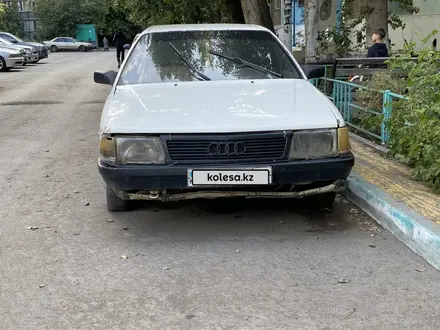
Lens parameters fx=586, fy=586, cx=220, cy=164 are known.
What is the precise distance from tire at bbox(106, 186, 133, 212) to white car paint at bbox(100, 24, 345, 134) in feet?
2.51

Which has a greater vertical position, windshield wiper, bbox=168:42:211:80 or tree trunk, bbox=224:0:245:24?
tree trunk, bbox=224:0:245:24

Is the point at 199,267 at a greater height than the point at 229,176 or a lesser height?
lesser

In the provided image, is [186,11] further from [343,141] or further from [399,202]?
[343,141]

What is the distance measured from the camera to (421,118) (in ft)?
17.4

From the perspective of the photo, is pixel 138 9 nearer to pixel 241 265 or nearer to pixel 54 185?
pixel 54 185

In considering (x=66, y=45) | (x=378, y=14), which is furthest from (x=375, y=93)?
(x=66, y=45)

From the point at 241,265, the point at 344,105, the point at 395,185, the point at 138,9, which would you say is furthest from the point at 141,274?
the point at 138,9

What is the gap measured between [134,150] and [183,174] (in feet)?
1.35

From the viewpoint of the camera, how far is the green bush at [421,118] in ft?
17.3

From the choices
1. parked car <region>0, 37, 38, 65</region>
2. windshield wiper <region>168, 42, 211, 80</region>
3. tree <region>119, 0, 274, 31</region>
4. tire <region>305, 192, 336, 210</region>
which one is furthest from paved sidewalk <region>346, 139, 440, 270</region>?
parked car <region>0, 37, 38, 65</region>

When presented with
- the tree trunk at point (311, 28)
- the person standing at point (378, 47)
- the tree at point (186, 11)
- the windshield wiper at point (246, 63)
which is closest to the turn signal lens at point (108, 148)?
the windshield wiper at point (246, 63)

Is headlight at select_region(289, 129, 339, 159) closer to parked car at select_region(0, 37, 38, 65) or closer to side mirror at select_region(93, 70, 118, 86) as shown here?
side mirror at select_region(93, 70, 118, 86)

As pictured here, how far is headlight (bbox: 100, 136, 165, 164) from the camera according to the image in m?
4.29

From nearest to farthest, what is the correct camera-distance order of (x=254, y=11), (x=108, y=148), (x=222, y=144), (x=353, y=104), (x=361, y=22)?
(x=222, y=144)
(x=108, y=148)
(x=353, y=104)
(x=361, y=22)
(x=254, y=11)
